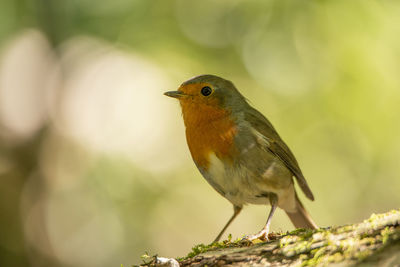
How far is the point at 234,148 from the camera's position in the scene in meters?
4.06

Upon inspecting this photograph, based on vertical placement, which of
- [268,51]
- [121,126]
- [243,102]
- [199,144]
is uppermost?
[268,51]

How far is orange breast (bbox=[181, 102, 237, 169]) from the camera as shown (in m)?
4.05

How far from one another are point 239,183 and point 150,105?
588cm

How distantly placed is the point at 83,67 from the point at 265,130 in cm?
548

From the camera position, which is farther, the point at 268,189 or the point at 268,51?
the point at 268,51

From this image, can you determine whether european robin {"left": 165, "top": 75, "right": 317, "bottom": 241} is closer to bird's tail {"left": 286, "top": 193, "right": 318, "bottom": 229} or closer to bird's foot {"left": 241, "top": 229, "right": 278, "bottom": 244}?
bird's tail {"left": 286, "top": 193, "right": 318, "bottom": 229}

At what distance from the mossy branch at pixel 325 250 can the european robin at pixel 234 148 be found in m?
1.02

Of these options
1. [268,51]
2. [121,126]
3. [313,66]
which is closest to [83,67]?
[121,126]

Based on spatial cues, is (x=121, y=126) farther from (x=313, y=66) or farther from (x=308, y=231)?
(x=308, y=231)

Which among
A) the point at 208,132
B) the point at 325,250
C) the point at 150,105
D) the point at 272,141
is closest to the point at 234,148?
the point at 208,132

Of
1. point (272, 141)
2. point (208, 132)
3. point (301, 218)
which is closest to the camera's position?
point (208, 132)

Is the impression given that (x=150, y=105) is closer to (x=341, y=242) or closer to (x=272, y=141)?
(x=272, y=141)

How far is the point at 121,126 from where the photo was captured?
9273mm

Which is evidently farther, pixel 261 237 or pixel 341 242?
pixel 261 237
